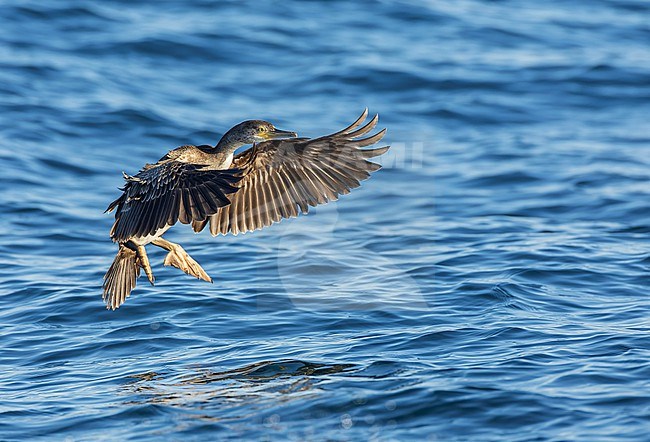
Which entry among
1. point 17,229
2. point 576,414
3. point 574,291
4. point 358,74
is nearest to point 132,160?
point 17,229

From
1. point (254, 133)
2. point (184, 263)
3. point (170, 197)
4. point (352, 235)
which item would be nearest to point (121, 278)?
point (184, 263)

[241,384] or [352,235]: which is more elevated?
[352,235]

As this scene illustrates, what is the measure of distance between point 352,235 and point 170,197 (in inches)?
156

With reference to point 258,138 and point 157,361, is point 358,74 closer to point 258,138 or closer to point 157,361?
point 258,138

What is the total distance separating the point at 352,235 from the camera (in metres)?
10.4

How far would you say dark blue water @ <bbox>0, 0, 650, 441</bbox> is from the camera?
623cm

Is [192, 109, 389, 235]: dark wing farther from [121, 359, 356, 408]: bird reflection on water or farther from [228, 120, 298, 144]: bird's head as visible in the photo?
[121, 359, 356, 408]: bird reflection on water

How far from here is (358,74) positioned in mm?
14922

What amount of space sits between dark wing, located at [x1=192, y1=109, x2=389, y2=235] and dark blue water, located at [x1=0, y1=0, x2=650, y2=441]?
0.81 meters

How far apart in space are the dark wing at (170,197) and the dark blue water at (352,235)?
1.02m

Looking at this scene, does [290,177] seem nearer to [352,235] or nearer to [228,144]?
[228,144]

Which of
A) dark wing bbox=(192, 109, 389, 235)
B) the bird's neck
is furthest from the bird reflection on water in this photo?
the bird's neck

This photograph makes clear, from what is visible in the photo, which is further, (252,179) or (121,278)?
(252,179)

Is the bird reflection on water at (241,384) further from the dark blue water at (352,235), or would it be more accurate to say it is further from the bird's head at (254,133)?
the bird's head at (254,133)
